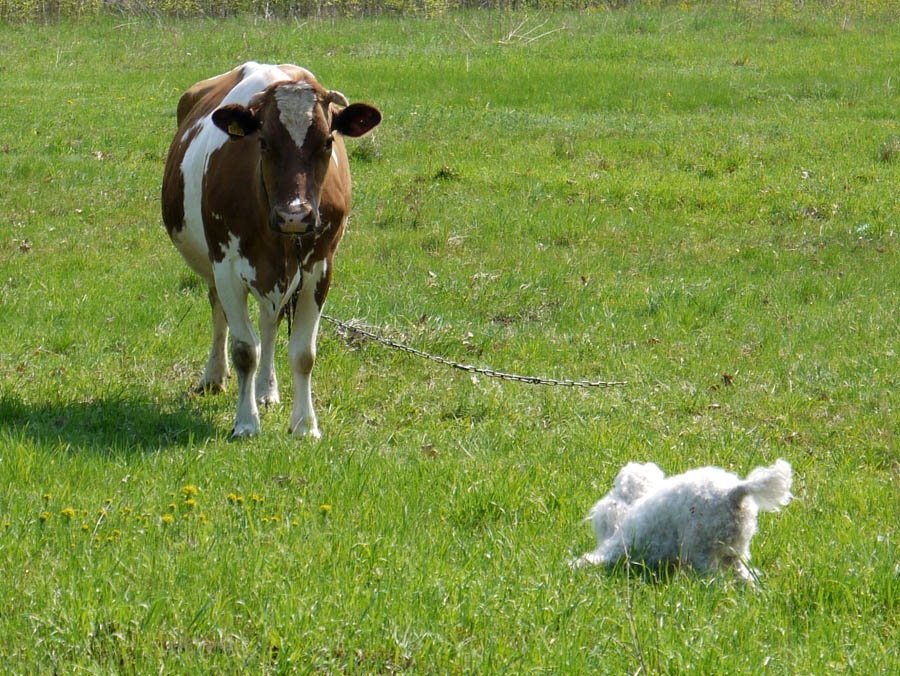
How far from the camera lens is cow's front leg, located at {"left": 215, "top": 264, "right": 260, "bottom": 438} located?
6.45m

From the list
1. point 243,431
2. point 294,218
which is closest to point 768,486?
point 294,218

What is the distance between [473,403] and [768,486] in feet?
10.6

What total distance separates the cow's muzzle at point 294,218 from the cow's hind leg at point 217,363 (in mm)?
1708

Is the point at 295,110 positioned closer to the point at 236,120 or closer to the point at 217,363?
the point at 236,120

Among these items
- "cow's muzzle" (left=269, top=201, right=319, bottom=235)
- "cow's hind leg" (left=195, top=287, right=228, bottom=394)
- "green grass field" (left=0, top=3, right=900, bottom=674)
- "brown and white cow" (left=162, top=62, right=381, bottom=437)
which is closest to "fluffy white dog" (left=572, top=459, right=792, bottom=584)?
"green grass field" (left=0, top=3, right=900, bottom=674)

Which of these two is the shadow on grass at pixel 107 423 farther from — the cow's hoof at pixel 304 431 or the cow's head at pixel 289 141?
the cow's head at pixel 289 141

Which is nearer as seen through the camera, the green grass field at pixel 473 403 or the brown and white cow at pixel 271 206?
the green grass field at pixel 473 403

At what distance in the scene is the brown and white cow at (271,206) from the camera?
588 centimetres

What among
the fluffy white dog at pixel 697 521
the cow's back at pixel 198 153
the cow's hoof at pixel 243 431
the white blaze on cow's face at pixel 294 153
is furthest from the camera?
the cow's back at pixel 198 153

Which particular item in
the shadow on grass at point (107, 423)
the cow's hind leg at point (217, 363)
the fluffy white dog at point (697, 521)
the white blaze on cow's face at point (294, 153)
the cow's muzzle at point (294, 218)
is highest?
the white blaze on cow's face at point (294, 153)

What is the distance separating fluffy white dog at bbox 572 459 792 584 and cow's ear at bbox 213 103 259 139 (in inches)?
123

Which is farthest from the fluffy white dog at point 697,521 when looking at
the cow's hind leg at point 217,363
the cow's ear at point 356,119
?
the cow's hind leg at point 217,363

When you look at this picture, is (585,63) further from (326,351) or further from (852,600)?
(852,600)

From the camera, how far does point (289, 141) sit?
587cm
